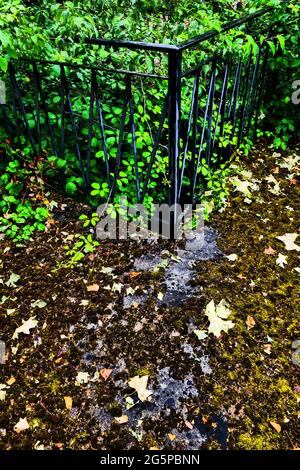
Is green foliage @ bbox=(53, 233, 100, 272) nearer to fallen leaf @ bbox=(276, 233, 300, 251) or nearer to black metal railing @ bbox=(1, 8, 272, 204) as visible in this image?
black metal railing @ bbox=(1, 8, 272, 204)

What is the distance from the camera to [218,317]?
2.51 m

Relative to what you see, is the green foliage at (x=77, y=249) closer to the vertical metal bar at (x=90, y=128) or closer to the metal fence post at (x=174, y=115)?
the vertical metal bar at (x=90, y=128)

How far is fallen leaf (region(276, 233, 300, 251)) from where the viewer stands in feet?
10.2

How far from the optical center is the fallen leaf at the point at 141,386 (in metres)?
2.10

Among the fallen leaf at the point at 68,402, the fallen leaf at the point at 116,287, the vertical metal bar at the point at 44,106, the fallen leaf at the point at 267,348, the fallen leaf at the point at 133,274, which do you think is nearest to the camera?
the fallen leaf at the point at 68,402

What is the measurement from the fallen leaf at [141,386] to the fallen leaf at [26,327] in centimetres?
90

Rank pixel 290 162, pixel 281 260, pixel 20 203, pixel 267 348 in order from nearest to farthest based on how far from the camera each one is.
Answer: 1. pixel 267 348
2. pixel 281 260
3. pixel 20 203
4. pixel 290 162

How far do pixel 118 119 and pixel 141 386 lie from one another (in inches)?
96.5

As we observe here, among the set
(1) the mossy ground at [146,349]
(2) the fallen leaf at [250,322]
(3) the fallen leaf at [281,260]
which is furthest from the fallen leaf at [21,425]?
(3) the fallen leaf at [281,260]

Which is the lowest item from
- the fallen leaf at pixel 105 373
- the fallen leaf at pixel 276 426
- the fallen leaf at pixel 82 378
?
the fallen leaf at pixel 276 426

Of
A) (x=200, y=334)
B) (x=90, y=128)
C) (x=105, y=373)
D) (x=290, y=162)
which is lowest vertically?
(x=105, y=373)

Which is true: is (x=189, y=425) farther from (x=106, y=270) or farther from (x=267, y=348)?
(x=106, y=270)

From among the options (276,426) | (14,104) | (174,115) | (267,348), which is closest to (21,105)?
(14,104)

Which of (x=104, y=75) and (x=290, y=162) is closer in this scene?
(x=104, y=75)
